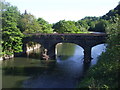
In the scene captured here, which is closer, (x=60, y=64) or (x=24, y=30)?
(x=60, y=64)

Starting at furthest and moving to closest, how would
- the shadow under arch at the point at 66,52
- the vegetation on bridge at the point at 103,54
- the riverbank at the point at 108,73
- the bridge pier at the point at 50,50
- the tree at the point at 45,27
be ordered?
the tree at the point at 45,27 → the shadow under arch at the point at 66,52 → the bridge pier at the point at 50,50 → the vegetation on bridge at the point at 103,54 → the riverbank at the point at 108,73

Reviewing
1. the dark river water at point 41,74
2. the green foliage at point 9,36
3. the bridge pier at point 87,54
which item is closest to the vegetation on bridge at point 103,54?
the green foliage at point 9,36

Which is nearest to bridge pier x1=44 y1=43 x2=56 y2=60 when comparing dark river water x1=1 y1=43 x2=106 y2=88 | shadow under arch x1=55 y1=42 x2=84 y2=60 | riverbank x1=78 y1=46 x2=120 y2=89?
shadow under arch x1=55 y1=42 x2=84 y2=60

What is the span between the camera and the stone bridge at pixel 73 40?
39656 millimetres

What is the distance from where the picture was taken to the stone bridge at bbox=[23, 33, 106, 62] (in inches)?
1561

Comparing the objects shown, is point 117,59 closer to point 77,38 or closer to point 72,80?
point 72,80

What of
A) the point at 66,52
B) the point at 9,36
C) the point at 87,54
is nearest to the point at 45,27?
the point at 66,52

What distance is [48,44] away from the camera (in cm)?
4434

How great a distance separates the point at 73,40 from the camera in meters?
41.4

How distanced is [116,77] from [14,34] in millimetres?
30649

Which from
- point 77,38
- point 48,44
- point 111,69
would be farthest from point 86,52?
point 111,69

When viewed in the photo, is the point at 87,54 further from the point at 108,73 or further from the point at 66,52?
the point at 108,73

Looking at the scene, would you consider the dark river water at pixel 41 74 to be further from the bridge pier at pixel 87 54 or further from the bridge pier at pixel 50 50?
the bridge pier at pixel 50 50

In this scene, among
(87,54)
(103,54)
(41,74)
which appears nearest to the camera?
(103,54)
